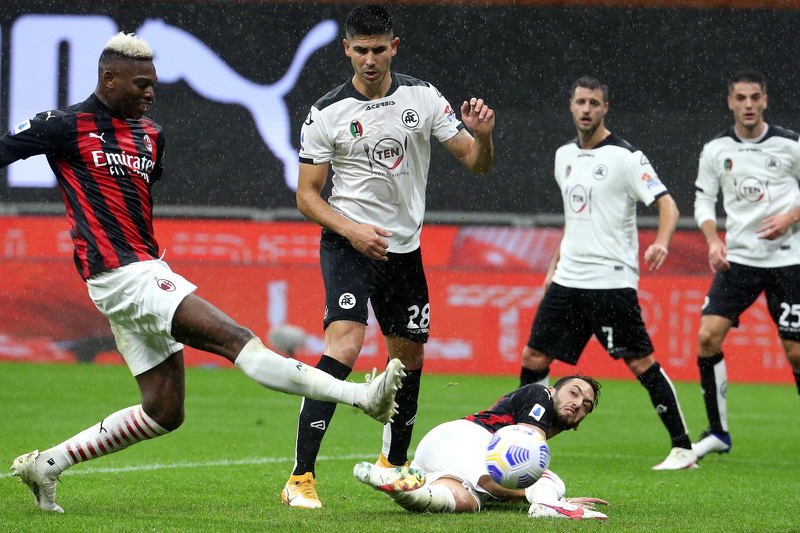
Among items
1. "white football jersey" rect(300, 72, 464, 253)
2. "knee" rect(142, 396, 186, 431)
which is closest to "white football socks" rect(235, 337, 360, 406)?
"knee" rect(142, 396, 186, 431)

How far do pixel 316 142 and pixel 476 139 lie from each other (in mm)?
744

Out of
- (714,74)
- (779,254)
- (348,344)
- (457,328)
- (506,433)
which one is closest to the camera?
(506,433)

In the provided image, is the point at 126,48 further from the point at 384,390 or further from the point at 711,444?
the point at 711,444

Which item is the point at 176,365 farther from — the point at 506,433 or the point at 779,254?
the point at 779,254

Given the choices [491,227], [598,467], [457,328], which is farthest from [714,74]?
[598,467]

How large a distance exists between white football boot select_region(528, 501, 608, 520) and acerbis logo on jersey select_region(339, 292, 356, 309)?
1.17 metres

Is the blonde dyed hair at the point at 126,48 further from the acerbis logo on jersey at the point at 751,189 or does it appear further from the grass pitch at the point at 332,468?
the acerbis logo on jersey at the point at 751,189

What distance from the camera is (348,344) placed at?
173 inches

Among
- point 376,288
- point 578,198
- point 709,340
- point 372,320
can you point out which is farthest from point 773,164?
point 372,320

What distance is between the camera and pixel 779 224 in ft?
20.4

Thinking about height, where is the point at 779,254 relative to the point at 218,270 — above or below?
above

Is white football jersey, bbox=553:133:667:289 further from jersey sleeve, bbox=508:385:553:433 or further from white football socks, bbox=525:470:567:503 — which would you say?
white football socks, bbox=525:470:567:503

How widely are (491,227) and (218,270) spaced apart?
3.52 m

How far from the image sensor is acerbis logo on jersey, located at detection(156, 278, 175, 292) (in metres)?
3.73
